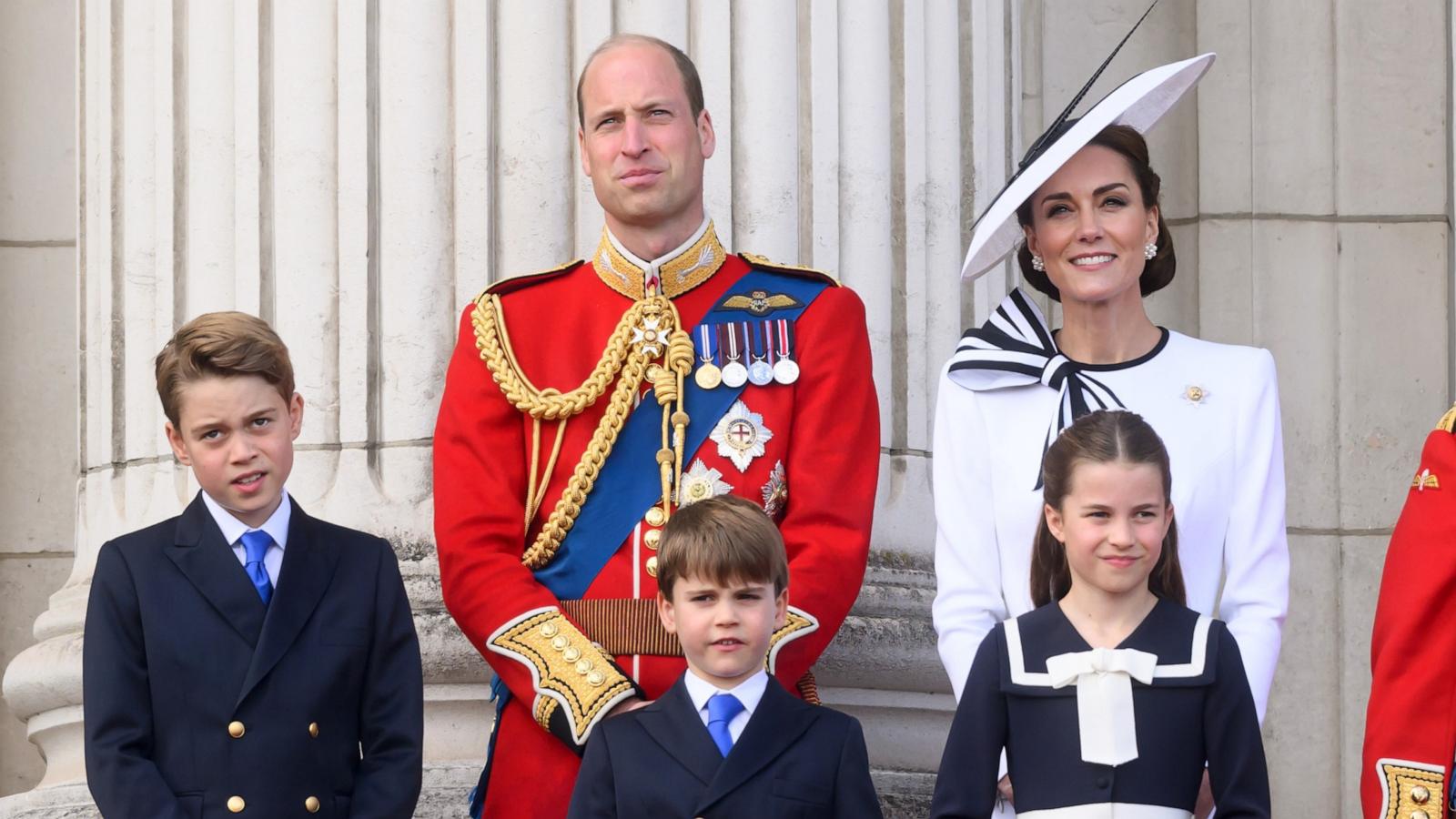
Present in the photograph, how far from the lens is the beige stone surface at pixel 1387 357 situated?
7.42 meters

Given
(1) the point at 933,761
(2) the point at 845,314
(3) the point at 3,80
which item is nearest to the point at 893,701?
(1) the point at 933,761

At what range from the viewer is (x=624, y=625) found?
4730 millimetres

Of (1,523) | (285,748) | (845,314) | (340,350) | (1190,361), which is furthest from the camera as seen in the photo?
(1,523)

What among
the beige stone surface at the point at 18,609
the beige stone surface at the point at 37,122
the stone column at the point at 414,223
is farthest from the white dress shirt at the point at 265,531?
the beige stone surface at the point at 37,122

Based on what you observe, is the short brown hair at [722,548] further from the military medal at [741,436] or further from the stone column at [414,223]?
the stone column at [414,223]

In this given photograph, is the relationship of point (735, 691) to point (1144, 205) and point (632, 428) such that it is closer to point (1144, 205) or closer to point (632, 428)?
point (632, 428)

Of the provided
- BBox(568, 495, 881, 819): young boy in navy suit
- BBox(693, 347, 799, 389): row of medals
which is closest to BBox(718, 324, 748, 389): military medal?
BBox(693, 347, 799, 389): row of medals

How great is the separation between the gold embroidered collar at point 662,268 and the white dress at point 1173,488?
0.60 m

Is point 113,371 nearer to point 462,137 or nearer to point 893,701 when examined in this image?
point 462,137

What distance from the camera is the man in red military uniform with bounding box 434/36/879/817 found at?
15.5 feet

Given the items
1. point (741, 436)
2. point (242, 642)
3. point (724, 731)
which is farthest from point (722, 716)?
point (242, 642)

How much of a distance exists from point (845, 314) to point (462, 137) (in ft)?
4.36

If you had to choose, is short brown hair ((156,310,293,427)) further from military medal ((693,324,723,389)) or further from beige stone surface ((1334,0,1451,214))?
beige stone surface ((1334,0,1451,214))

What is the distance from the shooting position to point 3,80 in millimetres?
7473
